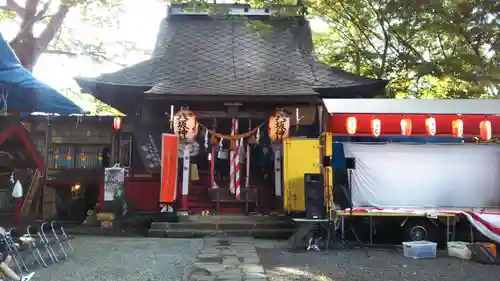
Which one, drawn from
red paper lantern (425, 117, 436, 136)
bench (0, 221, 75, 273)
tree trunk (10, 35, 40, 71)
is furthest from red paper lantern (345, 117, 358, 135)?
tree trunk (10, 35, 40, 71)

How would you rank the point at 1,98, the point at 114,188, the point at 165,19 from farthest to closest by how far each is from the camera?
the point at 165,19 → the point at 114,188 → the point at 1,98

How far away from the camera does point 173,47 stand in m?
13.7

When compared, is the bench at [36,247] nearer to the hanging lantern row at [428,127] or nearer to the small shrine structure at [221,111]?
the small shrine structure at [221,111]

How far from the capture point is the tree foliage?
1091 centimetres

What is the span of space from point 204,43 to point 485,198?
915 cm

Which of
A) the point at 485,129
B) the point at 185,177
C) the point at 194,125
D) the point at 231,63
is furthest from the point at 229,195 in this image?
the point at 485,129

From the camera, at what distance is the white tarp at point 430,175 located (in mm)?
10273

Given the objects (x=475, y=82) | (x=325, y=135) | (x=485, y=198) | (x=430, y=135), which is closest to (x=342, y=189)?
(x=325, y=135)

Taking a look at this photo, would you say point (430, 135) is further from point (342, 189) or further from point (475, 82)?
point (475, 82)

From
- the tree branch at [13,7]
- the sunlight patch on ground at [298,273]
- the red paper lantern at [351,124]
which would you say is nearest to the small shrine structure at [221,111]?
the red paper lantern at [351,124]

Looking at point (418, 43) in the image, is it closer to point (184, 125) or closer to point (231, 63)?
point (231, 63)

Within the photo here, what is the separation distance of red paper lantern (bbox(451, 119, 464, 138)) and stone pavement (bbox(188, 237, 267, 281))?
17.2ft

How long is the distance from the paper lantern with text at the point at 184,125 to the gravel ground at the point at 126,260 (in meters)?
2.68

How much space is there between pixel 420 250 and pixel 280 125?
4550 mm
